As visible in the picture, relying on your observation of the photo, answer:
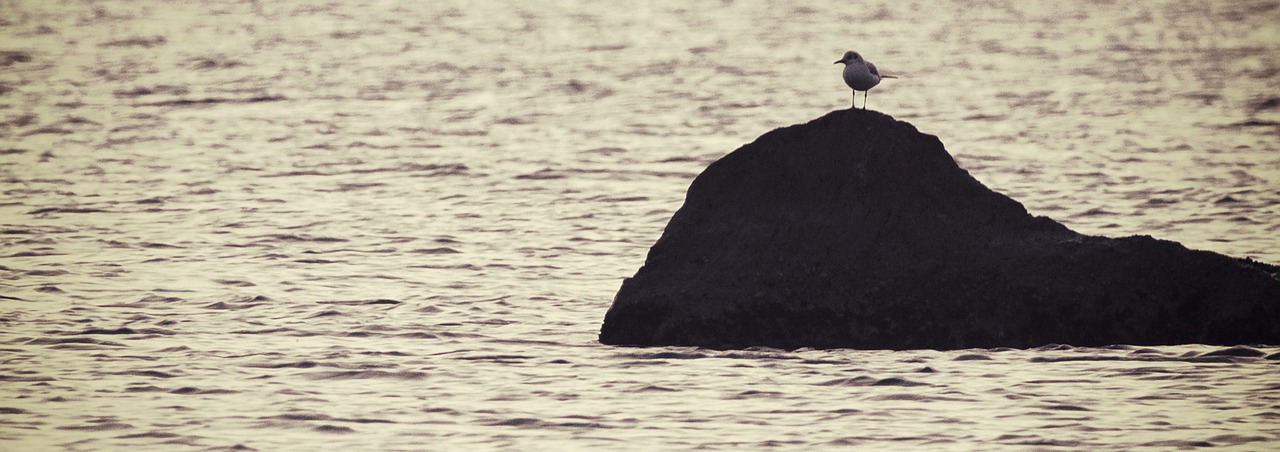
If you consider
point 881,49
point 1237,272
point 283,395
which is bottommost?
point 283,395

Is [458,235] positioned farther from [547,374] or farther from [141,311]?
[547,374]

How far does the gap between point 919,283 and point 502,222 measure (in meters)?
8.53

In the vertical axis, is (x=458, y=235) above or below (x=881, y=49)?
below

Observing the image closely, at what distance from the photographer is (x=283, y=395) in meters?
11.4

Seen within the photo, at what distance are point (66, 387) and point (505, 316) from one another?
3915mm

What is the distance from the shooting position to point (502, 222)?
19953 millimetres

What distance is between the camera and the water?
1088cm

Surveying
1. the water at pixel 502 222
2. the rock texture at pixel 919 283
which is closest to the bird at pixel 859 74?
the rock texture at pixel 919 283

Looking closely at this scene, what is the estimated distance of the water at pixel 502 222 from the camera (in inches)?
428

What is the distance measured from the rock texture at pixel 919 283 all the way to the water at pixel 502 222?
0.24m

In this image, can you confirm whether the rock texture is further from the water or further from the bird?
the bird

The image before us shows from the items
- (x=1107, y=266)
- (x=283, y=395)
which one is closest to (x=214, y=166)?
(x=283, y=395)

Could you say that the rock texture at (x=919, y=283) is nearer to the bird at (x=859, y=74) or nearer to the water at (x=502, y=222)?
the water at (x=502, y=222)

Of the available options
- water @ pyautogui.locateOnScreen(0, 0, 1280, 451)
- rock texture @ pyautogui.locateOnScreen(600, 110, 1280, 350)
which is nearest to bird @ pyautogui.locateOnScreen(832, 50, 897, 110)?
rock texture @ pyautogui.locateOnScreen(600, 110, 1280, 350)
